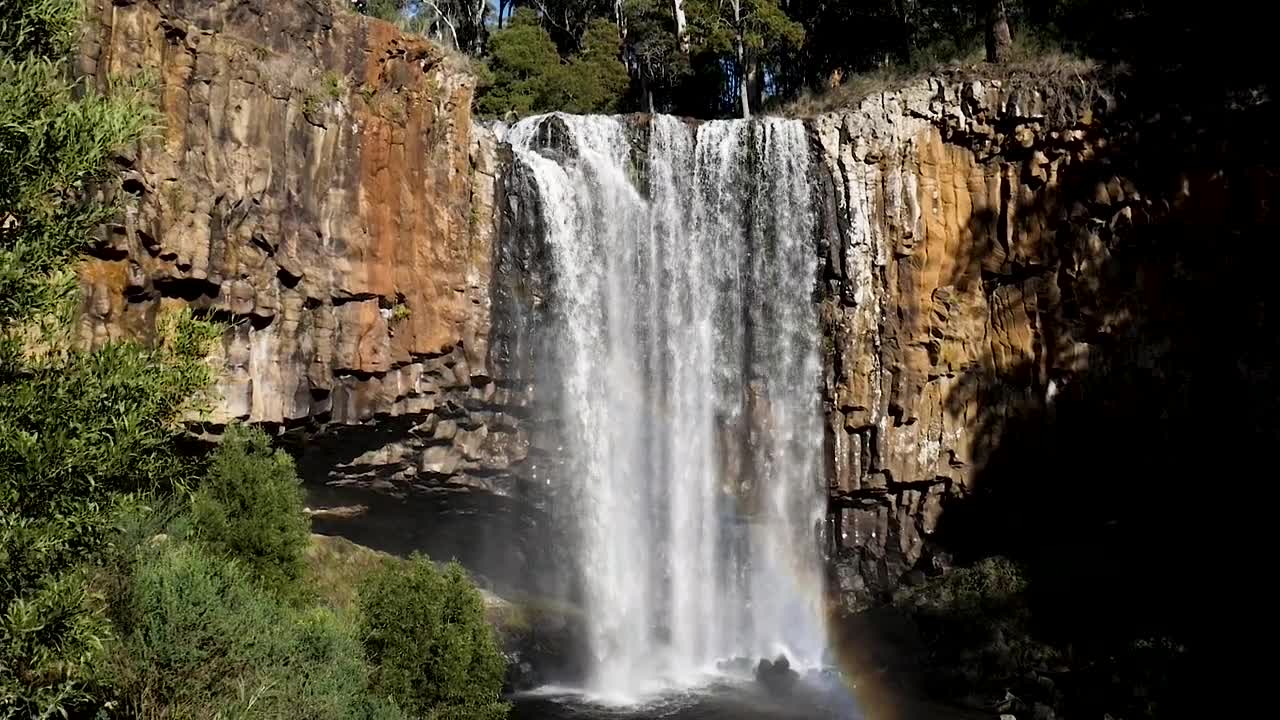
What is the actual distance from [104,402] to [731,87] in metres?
37.1

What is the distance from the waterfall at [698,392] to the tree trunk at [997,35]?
530cm

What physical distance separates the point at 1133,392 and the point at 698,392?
9.27 m

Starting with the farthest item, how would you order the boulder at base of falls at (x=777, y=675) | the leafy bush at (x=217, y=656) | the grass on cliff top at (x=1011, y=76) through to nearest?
the grass on cliff top at (x=1011, y=76)
the boulder at base of falls at (x=777, y=675)
the leafy bush at (x=217, y=656)

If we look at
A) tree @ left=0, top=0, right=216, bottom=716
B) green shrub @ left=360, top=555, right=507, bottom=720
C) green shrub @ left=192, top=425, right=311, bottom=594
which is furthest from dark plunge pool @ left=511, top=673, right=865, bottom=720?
tree @ left=0, top=0, right=216, bottom=716

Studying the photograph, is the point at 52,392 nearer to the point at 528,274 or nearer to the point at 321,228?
the point at 321,228

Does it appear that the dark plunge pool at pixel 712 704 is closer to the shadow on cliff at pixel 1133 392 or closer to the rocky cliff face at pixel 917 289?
the shadow on cliff at pixel 1133 392

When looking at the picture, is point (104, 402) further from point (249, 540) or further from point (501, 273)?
point (501, 273)

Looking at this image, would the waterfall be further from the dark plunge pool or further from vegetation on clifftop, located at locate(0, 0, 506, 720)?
vegetation on clifftop, located at locate(0, 0, 506, 720)

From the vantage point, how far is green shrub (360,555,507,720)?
1409 cm

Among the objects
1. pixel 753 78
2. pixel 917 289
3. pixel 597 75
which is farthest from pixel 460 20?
pixel 917 289

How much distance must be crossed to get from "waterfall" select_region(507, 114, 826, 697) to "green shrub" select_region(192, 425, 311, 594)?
769 centimetres

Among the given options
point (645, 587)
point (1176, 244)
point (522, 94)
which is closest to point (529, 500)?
point (645, 587)

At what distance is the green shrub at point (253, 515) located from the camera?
15836 millimetres

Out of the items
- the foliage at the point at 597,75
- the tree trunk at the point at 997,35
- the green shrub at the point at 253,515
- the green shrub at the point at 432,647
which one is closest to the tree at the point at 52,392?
the green shrub at the point at 432,647
